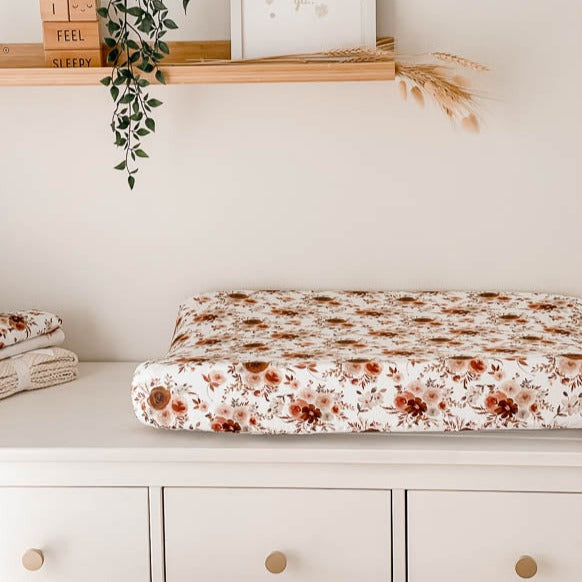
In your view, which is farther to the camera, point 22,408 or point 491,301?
point 491,301

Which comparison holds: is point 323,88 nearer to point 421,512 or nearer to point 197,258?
point 197,258

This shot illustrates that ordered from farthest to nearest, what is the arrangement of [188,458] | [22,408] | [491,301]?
[491,301], [22,408], [188,458]

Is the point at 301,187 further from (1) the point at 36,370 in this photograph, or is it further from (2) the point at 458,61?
Answer: (1) the point at 36,370

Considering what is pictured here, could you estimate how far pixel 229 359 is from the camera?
136cm

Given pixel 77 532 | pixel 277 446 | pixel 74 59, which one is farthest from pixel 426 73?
pixel 77 532

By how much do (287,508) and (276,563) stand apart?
0.08 meters

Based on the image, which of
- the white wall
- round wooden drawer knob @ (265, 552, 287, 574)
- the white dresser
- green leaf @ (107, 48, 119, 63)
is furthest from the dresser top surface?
green leaf @ (107, 48, 119, 63)

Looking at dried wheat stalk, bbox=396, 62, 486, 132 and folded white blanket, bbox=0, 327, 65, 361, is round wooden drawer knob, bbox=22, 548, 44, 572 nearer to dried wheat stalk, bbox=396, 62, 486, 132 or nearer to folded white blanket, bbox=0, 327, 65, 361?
folded white blanket, bbox=0, 327, 65, 361

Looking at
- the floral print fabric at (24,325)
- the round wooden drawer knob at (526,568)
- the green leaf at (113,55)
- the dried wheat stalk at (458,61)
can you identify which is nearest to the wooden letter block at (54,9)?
the green leaf at (113,55)

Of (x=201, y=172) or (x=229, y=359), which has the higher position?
(x=201, y=172)

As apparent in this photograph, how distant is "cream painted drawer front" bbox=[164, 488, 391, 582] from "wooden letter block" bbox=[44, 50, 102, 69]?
0.83 metres

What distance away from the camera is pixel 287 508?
4.42 ft

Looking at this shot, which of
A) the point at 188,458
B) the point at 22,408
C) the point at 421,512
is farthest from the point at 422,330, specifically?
the point at 22,408

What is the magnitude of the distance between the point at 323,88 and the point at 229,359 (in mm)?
732
